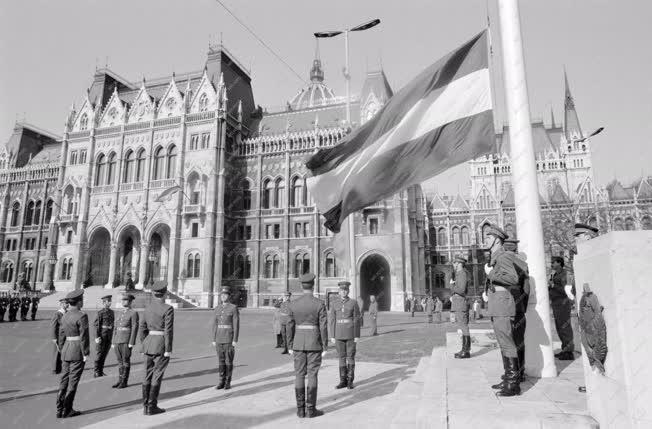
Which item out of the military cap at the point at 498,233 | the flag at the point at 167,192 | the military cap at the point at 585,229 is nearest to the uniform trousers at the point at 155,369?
the military cap at the point at 498,233

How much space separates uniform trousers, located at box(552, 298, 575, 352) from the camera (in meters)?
7.91

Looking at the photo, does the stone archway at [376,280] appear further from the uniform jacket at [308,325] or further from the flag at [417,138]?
the uniform jacket at [308,325]

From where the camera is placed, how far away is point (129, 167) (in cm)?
4528

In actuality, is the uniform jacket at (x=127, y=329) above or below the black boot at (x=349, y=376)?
above

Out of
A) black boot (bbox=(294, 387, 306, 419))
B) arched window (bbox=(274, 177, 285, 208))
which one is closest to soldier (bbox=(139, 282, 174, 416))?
black boot (bbox=(294, 387, 306, 419))

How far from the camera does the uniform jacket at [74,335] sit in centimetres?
673

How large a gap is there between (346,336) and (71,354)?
4667mm

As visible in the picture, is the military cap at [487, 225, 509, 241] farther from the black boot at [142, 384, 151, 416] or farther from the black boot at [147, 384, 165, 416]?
the black boot at [142, 384, 151, 416]

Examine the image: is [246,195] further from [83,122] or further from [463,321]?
[463,321]

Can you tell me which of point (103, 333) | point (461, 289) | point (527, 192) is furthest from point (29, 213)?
point (527, 192)

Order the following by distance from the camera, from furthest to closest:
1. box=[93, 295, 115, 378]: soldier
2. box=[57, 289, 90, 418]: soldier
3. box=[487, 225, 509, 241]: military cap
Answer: box=[93, 295, 115, 378]: soldier → box=[57, 289, 90, 418]: soldier → box=[487, 225, 509, 241]: military cap

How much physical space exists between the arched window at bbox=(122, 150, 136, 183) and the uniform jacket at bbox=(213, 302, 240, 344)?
40319 mm

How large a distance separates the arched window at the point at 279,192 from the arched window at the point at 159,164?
11376 mm

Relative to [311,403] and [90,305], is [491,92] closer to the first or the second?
[311,403]
